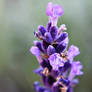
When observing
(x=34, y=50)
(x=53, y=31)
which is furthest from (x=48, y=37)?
(x=34, y=50)

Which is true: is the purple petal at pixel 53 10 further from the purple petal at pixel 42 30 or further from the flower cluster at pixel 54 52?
the purple petal at pixel 42 30

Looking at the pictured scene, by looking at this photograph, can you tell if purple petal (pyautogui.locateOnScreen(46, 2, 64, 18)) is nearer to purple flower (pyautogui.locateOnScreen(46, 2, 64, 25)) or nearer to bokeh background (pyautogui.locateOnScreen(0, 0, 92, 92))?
purple flower (pyautogui.locateOnScreen(46, 2, 64, 25))

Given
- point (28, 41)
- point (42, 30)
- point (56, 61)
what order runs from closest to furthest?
point (56, 61) < point (42, 30) < point (28, 41)

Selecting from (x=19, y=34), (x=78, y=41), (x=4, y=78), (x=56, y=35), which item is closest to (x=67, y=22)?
(x=78, y=41)

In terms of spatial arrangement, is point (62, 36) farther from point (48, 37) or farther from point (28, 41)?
point (28, 41)

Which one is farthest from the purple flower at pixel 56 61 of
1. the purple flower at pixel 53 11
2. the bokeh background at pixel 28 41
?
the bokeh background at pixel 28 41

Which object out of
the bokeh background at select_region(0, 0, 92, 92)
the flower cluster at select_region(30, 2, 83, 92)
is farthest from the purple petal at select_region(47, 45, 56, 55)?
the bokeh background at select_region(0, 0, 92, 92)
